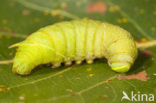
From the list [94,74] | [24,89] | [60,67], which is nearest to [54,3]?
[60,67]

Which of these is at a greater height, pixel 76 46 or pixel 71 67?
pixel 76 46

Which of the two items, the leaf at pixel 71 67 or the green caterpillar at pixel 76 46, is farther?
the green caterpillar at pixel 76 46

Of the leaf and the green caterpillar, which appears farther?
the green caterpillar

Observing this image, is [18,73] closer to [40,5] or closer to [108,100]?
[108,100]
